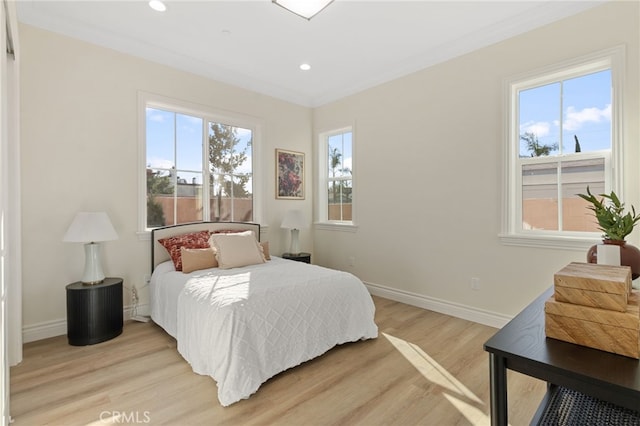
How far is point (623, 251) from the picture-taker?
4.44ft

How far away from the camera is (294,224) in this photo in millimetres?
4180

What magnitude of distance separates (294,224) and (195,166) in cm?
143

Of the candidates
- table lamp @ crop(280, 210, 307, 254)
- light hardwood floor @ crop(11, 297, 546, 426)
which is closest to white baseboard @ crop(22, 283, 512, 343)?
light hardwood floor @ crop(11, 297, 546, 426)

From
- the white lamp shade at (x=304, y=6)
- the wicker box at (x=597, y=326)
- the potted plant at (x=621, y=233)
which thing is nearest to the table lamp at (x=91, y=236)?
the white lamp shade at (x=304, y=6)

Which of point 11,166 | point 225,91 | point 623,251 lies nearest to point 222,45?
point 225,91

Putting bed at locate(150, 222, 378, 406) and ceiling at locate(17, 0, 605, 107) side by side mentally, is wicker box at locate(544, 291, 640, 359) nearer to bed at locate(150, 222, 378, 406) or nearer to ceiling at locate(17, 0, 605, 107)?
bed at locate(150, 222, 378, 406)

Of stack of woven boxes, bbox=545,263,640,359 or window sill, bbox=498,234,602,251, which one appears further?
window sill, bbox=498,234,602,251

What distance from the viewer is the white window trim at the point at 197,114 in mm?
3242

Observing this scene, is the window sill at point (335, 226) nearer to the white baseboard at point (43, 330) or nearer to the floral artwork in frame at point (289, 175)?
the floral artwork in frame at point (289, 175)

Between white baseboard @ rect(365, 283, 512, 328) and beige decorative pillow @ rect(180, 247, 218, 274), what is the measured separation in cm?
A: 205

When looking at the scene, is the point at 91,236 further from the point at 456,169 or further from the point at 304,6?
the point at 456,169

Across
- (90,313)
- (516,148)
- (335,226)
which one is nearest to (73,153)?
(90,313)

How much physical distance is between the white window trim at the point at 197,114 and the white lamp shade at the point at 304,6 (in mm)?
1679

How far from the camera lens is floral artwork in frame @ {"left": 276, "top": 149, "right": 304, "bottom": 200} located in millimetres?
4469
